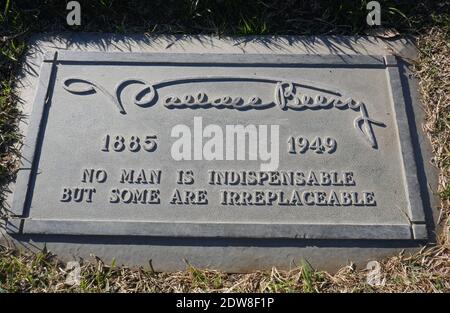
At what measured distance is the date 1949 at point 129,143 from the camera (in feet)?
8.43

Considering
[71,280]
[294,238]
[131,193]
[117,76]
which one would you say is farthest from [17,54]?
[294,238]

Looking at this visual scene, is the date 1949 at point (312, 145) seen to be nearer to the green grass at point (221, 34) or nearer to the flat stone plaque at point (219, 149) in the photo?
the flat stone plaque at point (219, 149)

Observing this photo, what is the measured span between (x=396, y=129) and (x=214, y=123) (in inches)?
41.8

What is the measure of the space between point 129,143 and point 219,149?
52 cm

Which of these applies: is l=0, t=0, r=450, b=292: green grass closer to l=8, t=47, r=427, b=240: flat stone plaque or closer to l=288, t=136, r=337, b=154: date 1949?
l=8, t=47, r=427, b=240: flat stone plaque

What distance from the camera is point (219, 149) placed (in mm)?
2570

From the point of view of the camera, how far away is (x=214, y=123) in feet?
8.64

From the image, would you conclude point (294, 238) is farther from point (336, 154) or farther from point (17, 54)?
point (17, 54)

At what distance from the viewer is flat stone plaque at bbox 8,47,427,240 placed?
2.41 meters
